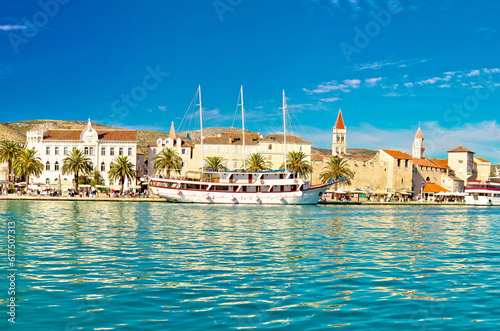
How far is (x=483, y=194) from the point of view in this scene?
85.2 metres

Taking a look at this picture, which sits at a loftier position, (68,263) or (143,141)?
(143,141)

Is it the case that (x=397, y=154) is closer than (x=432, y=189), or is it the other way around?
(x=432, y=189)

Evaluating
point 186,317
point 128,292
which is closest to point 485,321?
point 186,317

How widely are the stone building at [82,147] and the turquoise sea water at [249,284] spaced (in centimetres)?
6708

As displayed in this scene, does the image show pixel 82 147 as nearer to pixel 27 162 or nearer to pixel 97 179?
pixel 97 179

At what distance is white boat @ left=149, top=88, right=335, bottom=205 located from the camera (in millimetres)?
68938

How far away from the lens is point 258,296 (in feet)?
36.7

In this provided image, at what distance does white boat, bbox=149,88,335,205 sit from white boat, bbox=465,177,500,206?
30.5 meters

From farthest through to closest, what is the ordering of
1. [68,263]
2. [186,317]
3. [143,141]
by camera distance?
[143,141]
[68,263]
[186,317]

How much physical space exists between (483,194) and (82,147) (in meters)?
70.2

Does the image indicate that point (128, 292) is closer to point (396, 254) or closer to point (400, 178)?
point (396, 254)

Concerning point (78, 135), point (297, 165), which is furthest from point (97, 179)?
point (297, 165)

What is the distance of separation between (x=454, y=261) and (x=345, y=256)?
3.72 m

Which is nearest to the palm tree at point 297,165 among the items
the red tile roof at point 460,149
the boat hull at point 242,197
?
the boat hull at point 242,197
